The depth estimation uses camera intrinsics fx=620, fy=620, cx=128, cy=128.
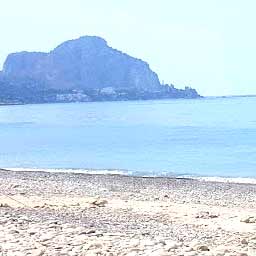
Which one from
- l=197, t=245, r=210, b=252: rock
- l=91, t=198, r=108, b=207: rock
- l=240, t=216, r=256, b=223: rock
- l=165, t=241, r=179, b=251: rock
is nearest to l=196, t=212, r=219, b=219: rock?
l=240, t=216, r=256, b=223: rock

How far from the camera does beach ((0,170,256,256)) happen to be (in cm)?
986

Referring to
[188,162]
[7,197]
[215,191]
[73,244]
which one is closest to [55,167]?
[188,162]

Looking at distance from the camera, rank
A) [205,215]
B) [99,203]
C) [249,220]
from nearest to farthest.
A: [249,220] < [205,215] < [99,203]

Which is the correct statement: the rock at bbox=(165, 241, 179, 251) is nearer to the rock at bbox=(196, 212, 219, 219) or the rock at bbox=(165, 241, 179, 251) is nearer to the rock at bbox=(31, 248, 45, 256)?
the rock at bbox=(31, 248, 45, 256)

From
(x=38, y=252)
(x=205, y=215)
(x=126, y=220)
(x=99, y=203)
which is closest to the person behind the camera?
(x=38, y=252)

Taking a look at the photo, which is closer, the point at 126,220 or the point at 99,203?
the point at 126,220

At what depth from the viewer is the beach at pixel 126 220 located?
986 centimetres

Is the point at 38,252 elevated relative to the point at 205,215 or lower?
elevated


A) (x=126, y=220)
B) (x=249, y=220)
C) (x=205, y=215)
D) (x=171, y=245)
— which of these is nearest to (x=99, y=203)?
(x=205, y=215)

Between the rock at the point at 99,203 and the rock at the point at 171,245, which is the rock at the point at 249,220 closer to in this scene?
the rock at the point at 99,203

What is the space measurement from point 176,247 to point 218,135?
209ft

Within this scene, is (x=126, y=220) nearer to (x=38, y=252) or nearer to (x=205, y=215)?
(x=205, y=215)

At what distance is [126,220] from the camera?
47.1 ft

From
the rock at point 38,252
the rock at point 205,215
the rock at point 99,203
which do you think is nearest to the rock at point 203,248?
the rock at point 38,252
